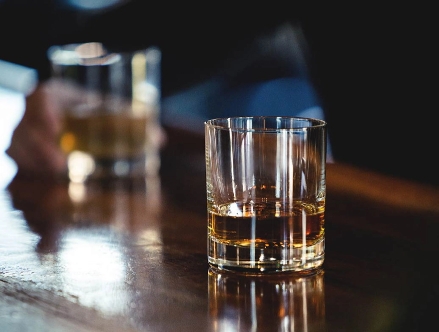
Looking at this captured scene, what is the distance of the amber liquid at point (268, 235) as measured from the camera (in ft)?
1.80

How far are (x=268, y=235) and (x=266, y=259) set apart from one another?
2 cm

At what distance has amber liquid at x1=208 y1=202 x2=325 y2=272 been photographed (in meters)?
0.55

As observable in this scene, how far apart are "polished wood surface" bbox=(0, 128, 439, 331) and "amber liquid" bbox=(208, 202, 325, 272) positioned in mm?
14

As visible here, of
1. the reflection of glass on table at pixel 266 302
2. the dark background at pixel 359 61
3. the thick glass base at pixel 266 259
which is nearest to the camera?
the reflection of glass on table at pixel 266 302

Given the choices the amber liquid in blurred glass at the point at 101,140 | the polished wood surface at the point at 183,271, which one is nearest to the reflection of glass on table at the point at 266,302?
the polished wood surface at the point at 183,271

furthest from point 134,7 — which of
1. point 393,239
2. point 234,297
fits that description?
point 234,297

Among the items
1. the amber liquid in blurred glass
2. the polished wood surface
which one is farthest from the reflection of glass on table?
the amber liquid in blurred glass

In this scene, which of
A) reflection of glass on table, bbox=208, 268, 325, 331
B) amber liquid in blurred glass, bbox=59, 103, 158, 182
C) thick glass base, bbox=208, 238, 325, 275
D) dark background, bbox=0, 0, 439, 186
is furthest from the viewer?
dark background, bbox=0, 0, 439, 186

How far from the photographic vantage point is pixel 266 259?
552 mm

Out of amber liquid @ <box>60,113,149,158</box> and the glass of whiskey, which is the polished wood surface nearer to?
the glass of whiskey

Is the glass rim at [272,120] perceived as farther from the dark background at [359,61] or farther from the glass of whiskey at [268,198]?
the dark background at [359,61]

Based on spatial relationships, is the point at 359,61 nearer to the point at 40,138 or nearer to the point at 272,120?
the point at 40,138

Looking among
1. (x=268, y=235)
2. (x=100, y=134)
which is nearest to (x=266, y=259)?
(x=268, y=235)

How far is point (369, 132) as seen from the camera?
5.12 feet
